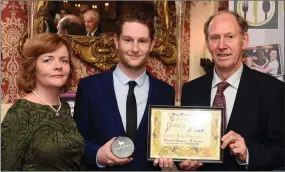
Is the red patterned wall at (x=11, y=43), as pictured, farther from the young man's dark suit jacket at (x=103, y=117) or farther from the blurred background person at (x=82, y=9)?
the young man's dark suit jacket at (x=103, y=117)

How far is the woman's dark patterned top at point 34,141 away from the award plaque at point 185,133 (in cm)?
42

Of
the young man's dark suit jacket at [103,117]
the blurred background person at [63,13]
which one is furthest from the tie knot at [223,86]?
the blurred background person at [63,13]

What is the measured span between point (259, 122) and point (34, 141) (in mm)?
1149

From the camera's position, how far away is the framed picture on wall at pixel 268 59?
329cm

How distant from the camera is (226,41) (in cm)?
240

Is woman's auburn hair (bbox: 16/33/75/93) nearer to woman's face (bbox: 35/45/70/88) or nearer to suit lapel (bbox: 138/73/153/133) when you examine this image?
woman's face (bbox: 35/45/70/88)

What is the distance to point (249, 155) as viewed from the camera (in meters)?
2.29

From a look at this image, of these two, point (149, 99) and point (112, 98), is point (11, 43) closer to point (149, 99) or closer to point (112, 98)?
point (112, 98)

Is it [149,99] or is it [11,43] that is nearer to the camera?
[149,99]

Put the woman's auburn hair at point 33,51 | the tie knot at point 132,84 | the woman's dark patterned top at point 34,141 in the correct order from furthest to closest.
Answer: the tie knot at point 132,84
the woman's auburn hair at point 33,51
the woman's dark patterned top at point 34,141

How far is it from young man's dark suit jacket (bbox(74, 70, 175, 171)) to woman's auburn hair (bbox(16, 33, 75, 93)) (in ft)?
0.93

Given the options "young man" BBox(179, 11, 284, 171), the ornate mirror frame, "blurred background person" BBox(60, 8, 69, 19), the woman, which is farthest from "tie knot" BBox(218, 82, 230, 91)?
"blurred background person" BBox(60, 8, 69, 19)

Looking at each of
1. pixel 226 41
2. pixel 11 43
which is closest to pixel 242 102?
pixel 226 41

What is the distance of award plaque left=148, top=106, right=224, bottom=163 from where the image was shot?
233 centimetres
